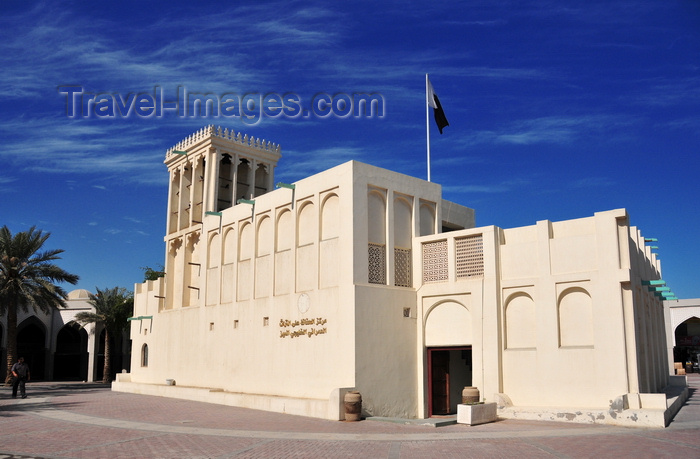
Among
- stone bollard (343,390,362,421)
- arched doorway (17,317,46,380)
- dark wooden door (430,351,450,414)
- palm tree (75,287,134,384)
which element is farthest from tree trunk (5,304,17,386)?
dark wooden door (430,351,450,414)

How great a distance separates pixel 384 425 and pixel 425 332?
16.4 feet

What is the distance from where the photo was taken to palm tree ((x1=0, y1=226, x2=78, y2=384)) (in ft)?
115

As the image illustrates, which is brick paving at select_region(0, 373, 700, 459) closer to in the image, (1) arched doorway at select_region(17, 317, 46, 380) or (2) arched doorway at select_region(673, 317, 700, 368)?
(1) arched doorway at select_region(17, 317, 46, 380)

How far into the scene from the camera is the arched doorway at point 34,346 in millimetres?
49250

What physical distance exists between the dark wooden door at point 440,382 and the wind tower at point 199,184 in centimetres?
1305

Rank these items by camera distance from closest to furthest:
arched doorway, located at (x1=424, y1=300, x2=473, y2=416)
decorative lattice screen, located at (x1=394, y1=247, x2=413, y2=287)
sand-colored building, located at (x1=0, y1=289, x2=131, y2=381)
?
arched doorway, located at (x1=424, y1=300, x2=473, y2=416)
decorative lattice screen, located at (x1=394, y1=247, x2=413, y2=287)
sand-colored building, located at (x1=0, y1=289, x2=131, y2=381)

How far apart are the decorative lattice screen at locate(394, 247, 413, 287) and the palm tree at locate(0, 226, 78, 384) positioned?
2385 centimetres

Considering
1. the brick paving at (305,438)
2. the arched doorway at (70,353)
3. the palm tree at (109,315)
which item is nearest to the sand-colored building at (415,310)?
the brick paving at (305,438)

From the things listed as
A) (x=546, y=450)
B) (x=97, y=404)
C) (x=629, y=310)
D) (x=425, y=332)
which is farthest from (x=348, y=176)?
(x=97, y=404)

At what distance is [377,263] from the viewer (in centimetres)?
2075

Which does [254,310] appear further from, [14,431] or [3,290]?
[3,290]

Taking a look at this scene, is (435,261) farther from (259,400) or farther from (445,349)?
(259,400)

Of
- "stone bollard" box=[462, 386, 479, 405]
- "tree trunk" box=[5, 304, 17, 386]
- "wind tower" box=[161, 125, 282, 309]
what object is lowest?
"stone bollard" box=[462, 386, 479, 405]

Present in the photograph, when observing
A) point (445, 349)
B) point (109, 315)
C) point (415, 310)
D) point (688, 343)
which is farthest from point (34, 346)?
point (688, 343)
